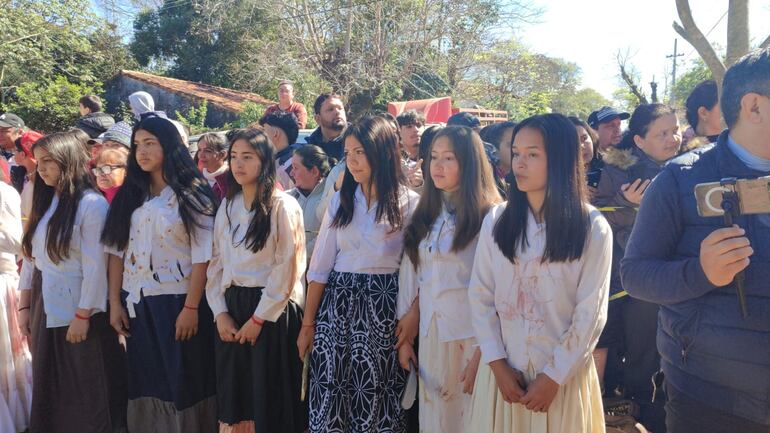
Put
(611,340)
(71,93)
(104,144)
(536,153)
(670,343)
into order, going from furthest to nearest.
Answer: (71,93), (104,144), (611,340), (536,153), (670,343)

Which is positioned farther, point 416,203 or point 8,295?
point 8,295

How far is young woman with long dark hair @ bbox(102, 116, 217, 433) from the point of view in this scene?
121 inches

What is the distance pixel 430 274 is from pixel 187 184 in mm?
1494

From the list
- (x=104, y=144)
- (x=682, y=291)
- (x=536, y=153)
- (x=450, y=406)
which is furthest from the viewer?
(x=104, y=144)

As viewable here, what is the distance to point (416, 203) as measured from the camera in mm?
2932

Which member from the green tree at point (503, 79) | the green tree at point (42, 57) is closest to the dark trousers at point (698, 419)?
the green tree at point (42, 57)

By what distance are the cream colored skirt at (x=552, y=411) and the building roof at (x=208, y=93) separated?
15.1 metres

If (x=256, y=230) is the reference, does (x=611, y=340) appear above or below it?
below

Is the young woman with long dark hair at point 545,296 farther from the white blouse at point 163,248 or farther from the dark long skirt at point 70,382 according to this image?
the dark long skirt at point 70,382

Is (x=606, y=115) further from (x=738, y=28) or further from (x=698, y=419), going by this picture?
(x=698, y=419)

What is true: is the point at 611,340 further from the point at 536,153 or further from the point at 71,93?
the point at 71,93

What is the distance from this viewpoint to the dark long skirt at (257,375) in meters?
2.97

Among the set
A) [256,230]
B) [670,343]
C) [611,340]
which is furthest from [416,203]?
[611,340]

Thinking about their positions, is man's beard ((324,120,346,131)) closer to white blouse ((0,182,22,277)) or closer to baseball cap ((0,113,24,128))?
white blouse ((0,182,22,277))
